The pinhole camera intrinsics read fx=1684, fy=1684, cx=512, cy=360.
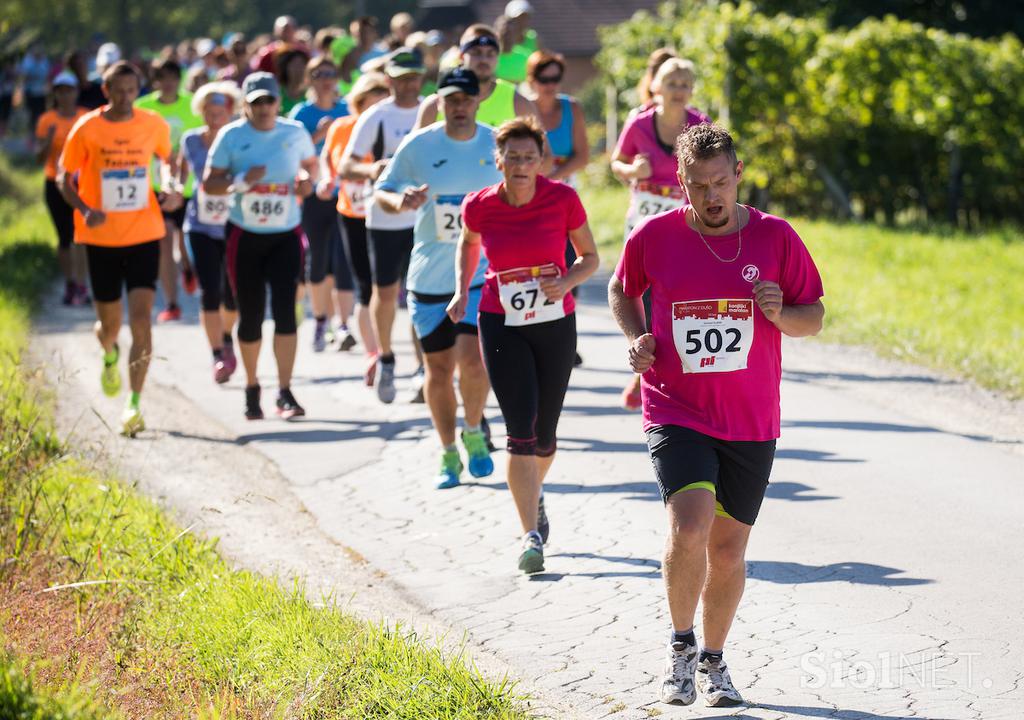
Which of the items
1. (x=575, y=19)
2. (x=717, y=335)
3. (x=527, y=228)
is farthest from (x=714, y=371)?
(x=575, y=19)

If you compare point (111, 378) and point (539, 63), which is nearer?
point (111, 378)

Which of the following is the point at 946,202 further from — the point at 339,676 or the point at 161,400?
the point at 339,676

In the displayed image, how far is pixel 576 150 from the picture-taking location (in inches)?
424

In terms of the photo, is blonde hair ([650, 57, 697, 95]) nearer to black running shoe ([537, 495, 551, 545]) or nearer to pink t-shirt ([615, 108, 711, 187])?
pink t-shirt ([615, 108, 711, 187])

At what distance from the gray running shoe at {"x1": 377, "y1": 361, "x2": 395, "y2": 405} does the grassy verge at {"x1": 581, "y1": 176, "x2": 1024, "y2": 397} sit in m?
3.86

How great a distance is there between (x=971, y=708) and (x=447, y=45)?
1932cm

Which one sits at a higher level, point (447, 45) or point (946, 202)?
point (447, 45)

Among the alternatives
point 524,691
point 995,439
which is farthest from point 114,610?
point 995,439

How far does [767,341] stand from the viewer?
5383mm

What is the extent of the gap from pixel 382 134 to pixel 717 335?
17.0 ft

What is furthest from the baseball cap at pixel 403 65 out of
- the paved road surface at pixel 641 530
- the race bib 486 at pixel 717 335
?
the race bib 486 at pixel 717 335

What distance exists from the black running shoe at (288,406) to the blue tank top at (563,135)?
2308 millimetres

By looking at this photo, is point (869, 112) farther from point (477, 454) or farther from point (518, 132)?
point (518, 132)

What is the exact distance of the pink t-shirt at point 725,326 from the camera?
5.32 meters
